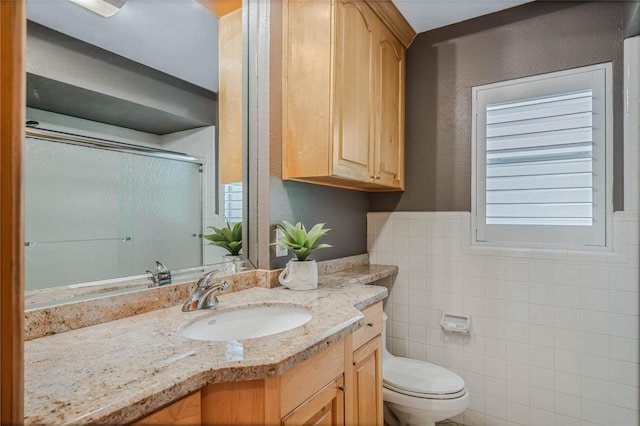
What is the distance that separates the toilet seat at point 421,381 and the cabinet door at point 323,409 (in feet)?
2.33

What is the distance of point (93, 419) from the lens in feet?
1.90

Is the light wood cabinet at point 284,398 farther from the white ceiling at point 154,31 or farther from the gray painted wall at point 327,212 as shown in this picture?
the white ceiling at point 154,31

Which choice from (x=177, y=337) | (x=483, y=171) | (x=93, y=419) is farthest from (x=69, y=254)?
(x=483, y=171)

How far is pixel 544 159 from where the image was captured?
199cm

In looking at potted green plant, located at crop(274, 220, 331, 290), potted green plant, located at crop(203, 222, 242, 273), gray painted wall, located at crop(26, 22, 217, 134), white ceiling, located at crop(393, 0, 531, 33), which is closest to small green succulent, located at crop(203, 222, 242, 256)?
potted green plant, located at crop(203, 222, 242, 273)

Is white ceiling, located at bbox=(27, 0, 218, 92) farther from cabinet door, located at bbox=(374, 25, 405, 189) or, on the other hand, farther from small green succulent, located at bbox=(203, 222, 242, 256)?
cabinet door, located at bbox=(374, 25, 405, 189)

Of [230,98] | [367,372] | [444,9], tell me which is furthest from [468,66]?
[367,372]

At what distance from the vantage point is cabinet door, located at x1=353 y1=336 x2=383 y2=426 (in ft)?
4.51

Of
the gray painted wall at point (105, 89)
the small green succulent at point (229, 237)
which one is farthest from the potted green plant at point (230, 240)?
the gray painted wall at point (105, 89)

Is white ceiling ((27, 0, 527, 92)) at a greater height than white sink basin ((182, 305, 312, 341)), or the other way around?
white ceiling ((27, 0, 527, 92))

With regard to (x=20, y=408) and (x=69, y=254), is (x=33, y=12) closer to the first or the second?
(x=69, y=254)

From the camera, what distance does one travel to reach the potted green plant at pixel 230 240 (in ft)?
5.26

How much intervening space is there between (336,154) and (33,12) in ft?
3.81

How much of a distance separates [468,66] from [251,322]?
6.51 ft
